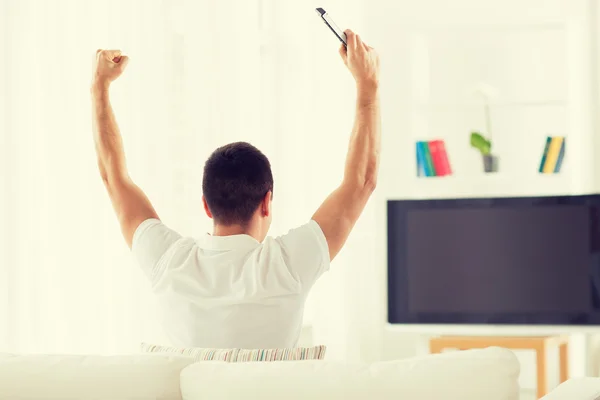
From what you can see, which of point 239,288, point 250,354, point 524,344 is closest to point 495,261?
point 524,344

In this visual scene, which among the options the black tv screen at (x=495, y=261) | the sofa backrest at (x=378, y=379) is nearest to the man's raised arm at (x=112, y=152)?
the sofa backrest at (x=378, y=379)

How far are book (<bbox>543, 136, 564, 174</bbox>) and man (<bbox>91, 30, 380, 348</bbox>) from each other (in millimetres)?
1991

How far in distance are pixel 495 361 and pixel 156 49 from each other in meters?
3.10

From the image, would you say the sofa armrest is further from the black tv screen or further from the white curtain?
the white curtain

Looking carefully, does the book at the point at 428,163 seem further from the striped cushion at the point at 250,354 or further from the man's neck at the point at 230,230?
the striped cushion at the point at 250,354

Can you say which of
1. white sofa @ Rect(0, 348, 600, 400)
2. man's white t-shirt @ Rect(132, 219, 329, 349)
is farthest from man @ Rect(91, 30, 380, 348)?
white sofa @ Rect(0, 348, 600, 400)

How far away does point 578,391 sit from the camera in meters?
1.60

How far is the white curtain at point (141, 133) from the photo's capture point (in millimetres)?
3730

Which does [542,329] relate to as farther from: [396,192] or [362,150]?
[362,150]

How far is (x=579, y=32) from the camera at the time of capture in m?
4.02

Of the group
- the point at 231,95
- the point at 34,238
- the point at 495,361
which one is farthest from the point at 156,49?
the point at 495,361

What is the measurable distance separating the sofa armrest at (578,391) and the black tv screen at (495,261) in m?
1.90

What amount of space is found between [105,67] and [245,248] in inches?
28.2

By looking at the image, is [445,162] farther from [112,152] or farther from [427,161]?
[112,152]
